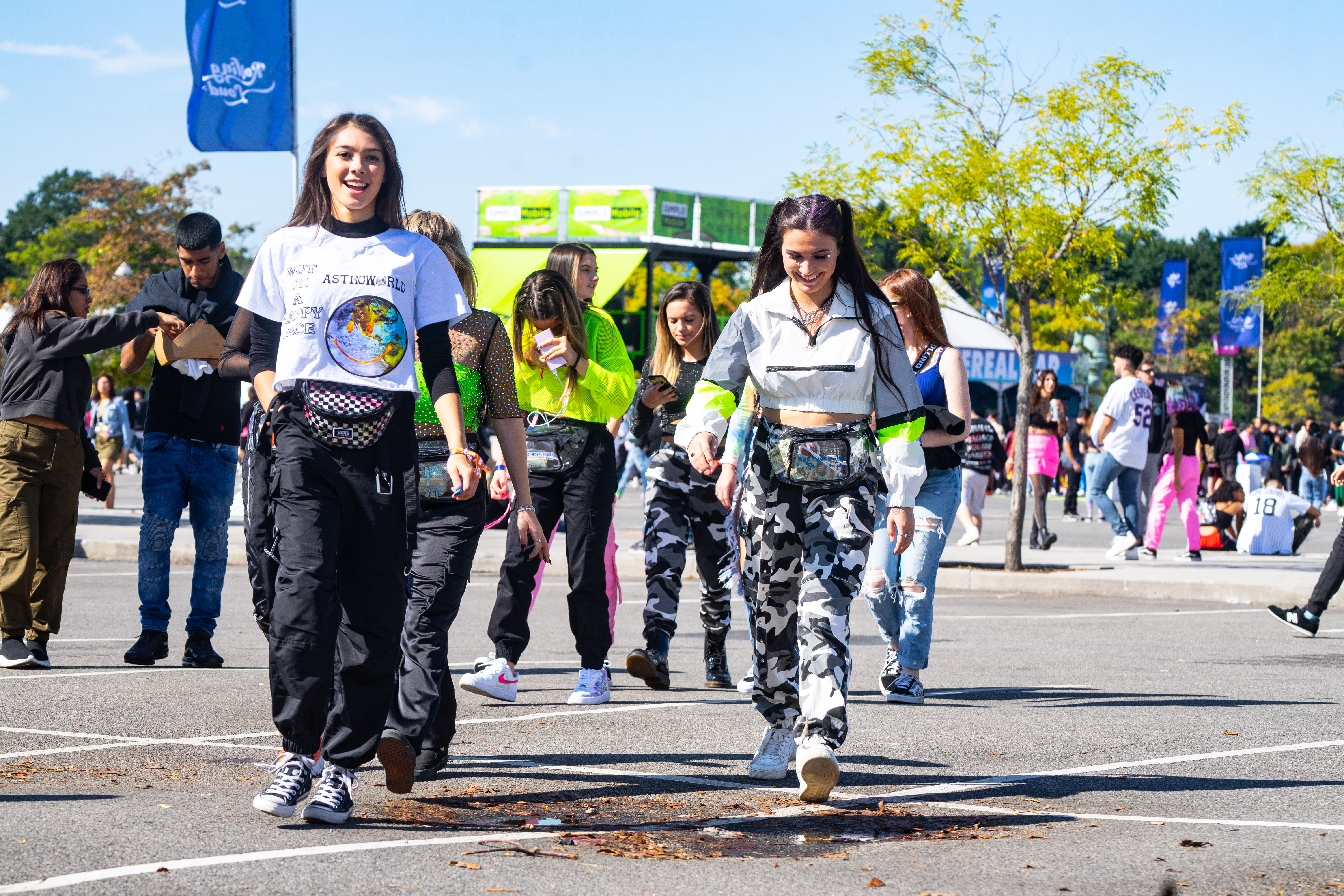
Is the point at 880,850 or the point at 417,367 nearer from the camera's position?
the point at 880,850

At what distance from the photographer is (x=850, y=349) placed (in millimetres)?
4996

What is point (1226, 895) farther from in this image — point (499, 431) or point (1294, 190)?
point (1294, 190)

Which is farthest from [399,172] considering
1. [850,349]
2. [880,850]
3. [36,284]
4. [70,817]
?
[36,284]

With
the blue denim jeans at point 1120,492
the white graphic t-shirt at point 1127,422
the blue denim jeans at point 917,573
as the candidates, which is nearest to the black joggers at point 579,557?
the blue denim jeans at point 917,573

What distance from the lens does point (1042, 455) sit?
18922 mm

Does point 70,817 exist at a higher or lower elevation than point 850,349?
lower

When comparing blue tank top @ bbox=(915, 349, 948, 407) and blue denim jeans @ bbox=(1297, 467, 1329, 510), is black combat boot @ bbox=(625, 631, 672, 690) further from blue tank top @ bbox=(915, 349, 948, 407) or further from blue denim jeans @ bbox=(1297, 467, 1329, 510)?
blue denim jeans @ bbox=(1297, 467, 1329, 510)

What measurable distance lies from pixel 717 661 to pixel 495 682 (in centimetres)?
130

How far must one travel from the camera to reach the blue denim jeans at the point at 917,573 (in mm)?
7031

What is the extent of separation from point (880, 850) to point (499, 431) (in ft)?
6.39

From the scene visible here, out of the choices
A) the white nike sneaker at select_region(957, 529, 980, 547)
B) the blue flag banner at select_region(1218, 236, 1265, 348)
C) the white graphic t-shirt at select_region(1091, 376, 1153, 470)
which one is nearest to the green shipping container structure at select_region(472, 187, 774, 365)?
the blue flag banner at select_region(1218, 236, 1265, 348)

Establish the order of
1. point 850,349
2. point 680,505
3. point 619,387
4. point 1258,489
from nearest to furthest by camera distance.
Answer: point 850,349, point 619,387, point 680,505, point 1258,489

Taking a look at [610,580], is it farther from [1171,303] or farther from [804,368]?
[1171,303]

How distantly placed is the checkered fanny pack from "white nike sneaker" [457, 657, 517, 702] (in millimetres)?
2712
